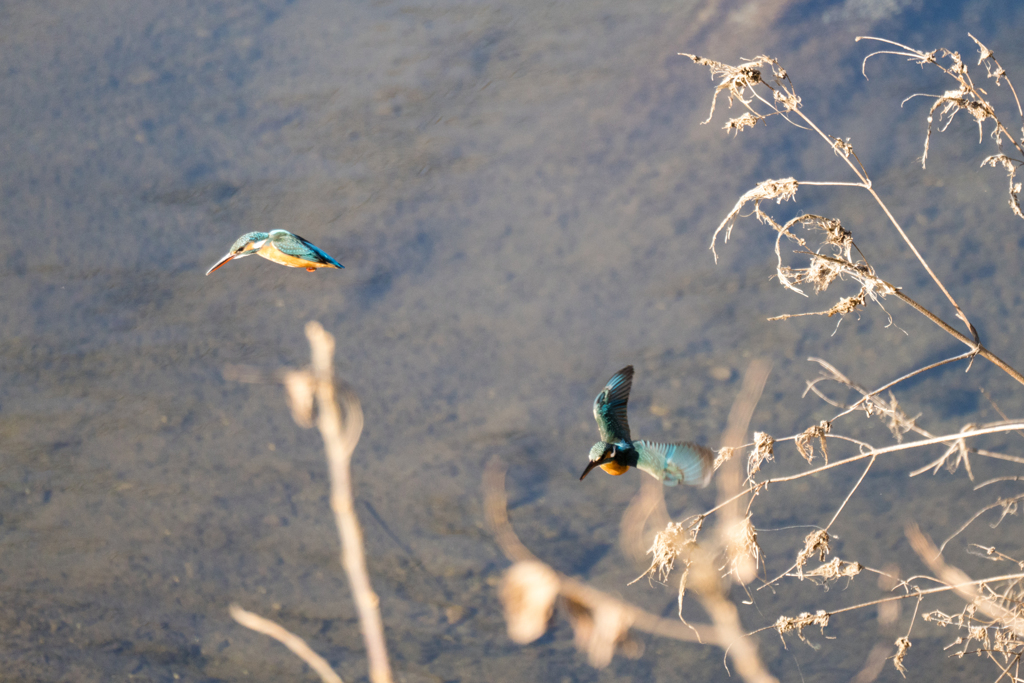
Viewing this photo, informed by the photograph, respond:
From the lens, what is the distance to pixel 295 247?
112 inches

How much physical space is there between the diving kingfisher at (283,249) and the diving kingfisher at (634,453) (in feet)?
3.61

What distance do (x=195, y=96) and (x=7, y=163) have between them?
0.87 meters

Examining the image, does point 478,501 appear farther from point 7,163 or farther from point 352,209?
point 7,163

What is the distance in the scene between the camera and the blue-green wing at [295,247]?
9.24ft

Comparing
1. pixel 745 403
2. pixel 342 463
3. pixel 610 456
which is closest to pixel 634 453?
pixel 610 456

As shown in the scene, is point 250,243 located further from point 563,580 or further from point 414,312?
point 563,580

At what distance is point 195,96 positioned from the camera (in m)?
3.41

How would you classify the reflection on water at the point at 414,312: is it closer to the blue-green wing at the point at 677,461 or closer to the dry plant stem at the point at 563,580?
the dry plant stem at the point at 563,580

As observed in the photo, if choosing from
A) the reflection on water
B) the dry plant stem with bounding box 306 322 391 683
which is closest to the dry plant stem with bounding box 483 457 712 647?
the reflection on water

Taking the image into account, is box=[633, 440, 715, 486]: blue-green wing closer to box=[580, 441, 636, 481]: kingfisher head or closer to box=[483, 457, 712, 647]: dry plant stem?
box=[580, 441, 636, 481]: kingfisher head

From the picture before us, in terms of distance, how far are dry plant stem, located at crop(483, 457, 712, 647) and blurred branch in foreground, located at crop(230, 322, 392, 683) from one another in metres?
0.56

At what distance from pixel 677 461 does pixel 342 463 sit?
1515mm

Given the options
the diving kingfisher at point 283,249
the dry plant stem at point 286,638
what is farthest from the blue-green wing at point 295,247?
the dry plant stem at point 286,638

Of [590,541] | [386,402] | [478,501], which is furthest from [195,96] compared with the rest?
[590,541]
